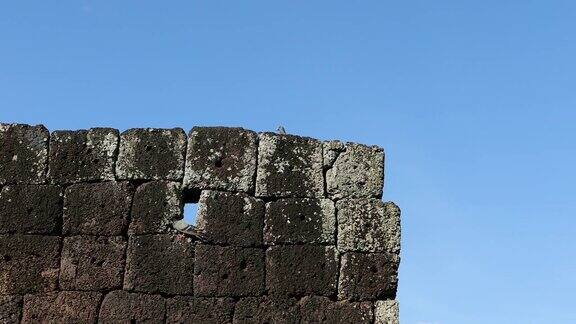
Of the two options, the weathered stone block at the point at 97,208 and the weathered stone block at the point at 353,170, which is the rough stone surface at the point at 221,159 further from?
the weathered stone block at the point at 353,170

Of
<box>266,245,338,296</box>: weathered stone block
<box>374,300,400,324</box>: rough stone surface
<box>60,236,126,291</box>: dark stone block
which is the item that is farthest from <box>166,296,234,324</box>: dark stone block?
<box>374,300,400,324</box>: rough stone surface

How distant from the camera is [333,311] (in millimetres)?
10531

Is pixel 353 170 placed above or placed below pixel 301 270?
above

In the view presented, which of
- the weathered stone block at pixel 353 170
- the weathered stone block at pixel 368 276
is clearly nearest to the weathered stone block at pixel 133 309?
the weathered stone block at pixel 368 276

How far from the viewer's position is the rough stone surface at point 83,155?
10961mm

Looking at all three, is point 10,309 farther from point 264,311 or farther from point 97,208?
point 264,311

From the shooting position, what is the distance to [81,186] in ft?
35.8

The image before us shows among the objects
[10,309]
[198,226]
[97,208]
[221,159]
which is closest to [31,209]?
[97,208]

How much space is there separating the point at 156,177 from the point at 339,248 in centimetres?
213

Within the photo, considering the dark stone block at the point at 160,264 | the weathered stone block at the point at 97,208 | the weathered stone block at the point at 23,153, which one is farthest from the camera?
the weathered stone block at the point at 23,153

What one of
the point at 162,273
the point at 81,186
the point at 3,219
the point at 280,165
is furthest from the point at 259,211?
the point at 3,219

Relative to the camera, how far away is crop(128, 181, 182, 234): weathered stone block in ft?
35.2

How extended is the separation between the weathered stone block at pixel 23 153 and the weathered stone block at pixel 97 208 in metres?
0.44

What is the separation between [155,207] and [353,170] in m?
2.19
